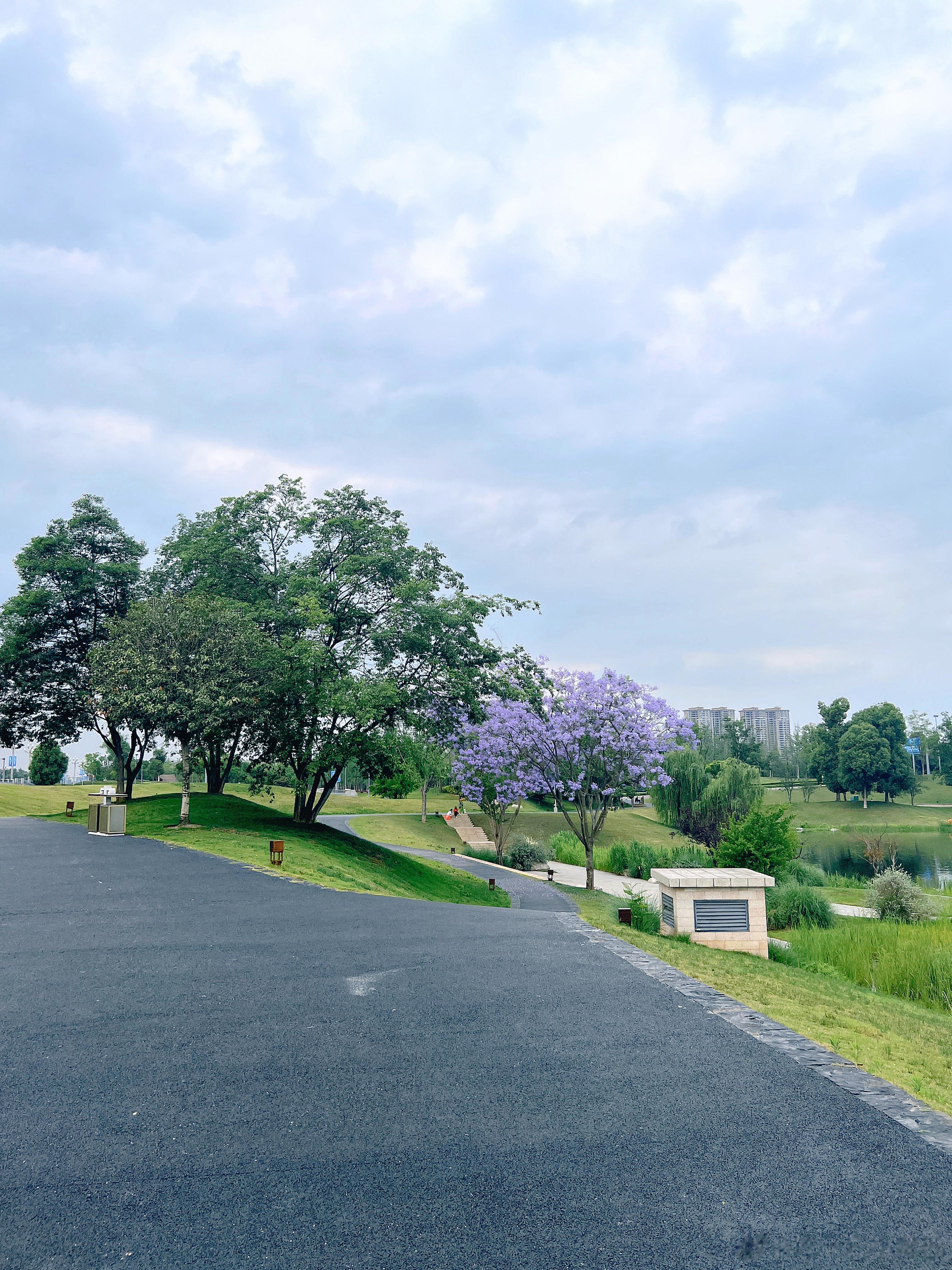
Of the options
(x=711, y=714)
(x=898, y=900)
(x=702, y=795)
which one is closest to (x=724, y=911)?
(x=898, y=900)

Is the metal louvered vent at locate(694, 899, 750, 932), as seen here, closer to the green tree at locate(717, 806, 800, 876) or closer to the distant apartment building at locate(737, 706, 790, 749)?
the green tree at locate(717, 806, 800, 876)

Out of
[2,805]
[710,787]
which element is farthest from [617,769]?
[2,805]

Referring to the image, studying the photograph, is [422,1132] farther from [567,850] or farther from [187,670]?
[567,850]

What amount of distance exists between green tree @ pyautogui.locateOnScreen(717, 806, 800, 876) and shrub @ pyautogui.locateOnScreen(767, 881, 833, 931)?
133 inches

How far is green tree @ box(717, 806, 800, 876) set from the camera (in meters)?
21.0

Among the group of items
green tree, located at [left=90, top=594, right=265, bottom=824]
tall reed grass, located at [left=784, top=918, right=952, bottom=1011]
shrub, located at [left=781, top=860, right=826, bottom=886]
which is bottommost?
shrub, located at [left=781, top=860, right=826, bottom=886]

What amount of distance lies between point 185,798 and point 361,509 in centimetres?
1185

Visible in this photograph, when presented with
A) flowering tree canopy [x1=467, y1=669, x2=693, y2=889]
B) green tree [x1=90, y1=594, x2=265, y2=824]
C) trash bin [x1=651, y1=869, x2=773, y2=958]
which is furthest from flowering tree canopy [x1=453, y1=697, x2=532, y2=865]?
trash bin [x1=651, y1=869, x2=773, y2=958]

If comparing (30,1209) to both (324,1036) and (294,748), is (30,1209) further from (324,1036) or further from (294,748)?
(294,748)

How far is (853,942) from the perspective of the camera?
1292 cm

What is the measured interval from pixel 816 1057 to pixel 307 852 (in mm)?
15823

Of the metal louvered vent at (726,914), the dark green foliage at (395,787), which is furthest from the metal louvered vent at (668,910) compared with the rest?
the dark green foliage at (395,787)

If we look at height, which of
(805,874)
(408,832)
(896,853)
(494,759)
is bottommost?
(896,853)

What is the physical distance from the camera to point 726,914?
40.3 ft
